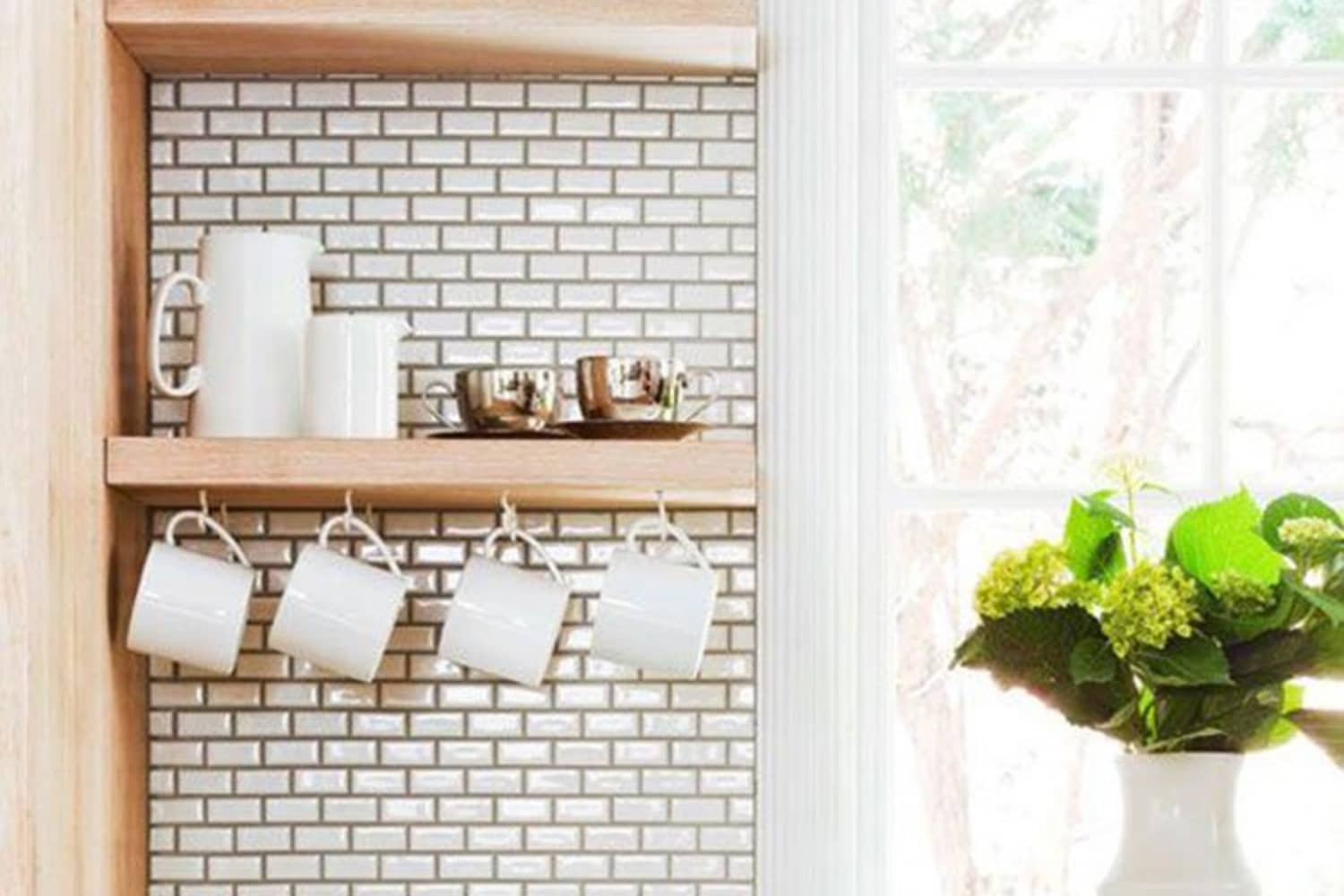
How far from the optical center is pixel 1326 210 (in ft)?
8.63

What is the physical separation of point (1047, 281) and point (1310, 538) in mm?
A: 535

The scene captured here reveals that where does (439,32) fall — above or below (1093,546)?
above

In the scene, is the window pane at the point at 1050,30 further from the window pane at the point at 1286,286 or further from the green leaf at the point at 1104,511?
the green leaf at the point at 1104,511

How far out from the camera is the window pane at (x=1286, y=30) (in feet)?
8.58

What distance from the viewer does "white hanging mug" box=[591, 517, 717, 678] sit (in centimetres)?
229

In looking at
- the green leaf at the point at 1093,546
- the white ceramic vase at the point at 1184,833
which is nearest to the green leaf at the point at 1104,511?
the green leaf at the point at 1093,546

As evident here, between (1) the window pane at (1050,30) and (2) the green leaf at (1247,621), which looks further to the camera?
(1) the window pane at (1050,30)

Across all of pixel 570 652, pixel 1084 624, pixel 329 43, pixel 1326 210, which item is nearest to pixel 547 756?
pixel 570 652

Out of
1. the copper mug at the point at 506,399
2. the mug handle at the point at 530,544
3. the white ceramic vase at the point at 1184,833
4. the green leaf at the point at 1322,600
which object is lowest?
the white ceramic vase at the point at 1184,833

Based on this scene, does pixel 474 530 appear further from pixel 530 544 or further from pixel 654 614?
pixel 654 614

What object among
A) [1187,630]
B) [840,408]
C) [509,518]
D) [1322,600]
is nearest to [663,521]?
[509,518]

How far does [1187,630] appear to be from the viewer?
7.04 ft

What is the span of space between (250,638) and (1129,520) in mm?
879

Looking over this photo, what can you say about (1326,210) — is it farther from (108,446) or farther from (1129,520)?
(108,446)
